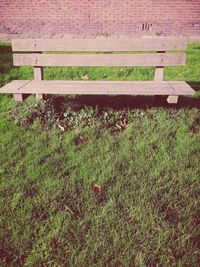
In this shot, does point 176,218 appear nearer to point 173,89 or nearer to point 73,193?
point 73,193

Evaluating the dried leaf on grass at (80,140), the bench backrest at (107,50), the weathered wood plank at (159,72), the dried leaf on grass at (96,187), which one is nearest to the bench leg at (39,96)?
the bench backrest at (107,50)

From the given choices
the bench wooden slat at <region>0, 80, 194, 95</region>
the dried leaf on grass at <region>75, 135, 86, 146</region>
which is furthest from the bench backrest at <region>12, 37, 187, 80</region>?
the dried leaf on grass at <region>75, 135, 86, 146</region>

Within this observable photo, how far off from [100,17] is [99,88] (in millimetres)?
7034

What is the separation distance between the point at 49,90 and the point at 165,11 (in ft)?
24.5

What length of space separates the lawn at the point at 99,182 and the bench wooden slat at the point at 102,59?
0.56 m

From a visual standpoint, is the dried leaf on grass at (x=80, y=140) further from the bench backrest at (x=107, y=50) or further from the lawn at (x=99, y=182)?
the bench backrest at (x=107, y=50)

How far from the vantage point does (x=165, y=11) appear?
9.75 metres

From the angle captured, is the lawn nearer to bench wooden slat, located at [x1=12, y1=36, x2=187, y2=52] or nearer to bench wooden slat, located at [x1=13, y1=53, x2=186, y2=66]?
bench wooden slat, located at [x1=13, y1=53, x2=186, y2=66]

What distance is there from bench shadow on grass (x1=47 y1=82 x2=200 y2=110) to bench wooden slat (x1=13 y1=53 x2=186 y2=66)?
20.7 inches

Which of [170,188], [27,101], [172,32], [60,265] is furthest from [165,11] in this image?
[60,265]

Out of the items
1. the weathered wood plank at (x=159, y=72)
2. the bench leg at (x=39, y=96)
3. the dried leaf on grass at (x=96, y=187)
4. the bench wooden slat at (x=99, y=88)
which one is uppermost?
the weathered wood plank at (x=159, y=72)

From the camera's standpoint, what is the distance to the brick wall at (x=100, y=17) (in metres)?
9.70

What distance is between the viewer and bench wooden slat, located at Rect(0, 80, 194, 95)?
145 inches

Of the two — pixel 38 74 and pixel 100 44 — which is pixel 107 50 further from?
pixel 38 74
